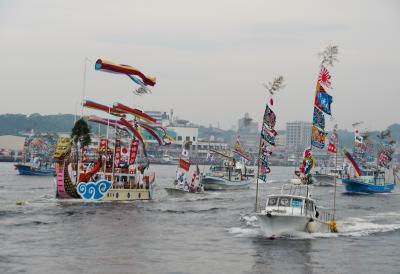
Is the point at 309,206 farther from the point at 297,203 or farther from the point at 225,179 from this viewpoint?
the point at 225,179

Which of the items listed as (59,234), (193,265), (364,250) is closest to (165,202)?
(59,234)

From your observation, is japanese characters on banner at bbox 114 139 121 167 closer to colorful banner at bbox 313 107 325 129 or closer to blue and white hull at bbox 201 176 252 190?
colorful banner at bbox 313 107 325 129

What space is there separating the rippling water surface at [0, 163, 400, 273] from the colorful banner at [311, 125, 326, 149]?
24.9 ft

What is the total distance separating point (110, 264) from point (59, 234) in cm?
1461

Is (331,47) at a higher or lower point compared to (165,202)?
higher

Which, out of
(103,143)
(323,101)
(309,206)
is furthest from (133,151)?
(323,101)

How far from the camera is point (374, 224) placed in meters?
75.3

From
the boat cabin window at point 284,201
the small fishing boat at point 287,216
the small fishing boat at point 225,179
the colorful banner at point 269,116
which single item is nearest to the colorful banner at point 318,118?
the colorful banner at point 269,116

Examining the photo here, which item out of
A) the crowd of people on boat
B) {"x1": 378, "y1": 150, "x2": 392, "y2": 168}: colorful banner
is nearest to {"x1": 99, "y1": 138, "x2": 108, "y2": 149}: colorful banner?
the crowd of people on boat

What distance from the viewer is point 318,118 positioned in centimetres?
5781

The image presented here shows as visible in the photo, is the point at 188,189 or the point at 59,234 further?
the point at 188,189

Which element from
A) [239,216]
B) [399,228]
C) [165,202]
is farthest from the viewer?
[165,202]

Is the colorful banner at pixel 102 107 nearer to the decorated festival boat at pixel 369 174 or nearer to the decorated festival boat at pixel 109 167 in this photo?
the decorated festival boat at pixel 109 167

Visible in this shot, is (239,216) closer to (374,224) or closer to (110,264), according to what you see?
(374,224)
